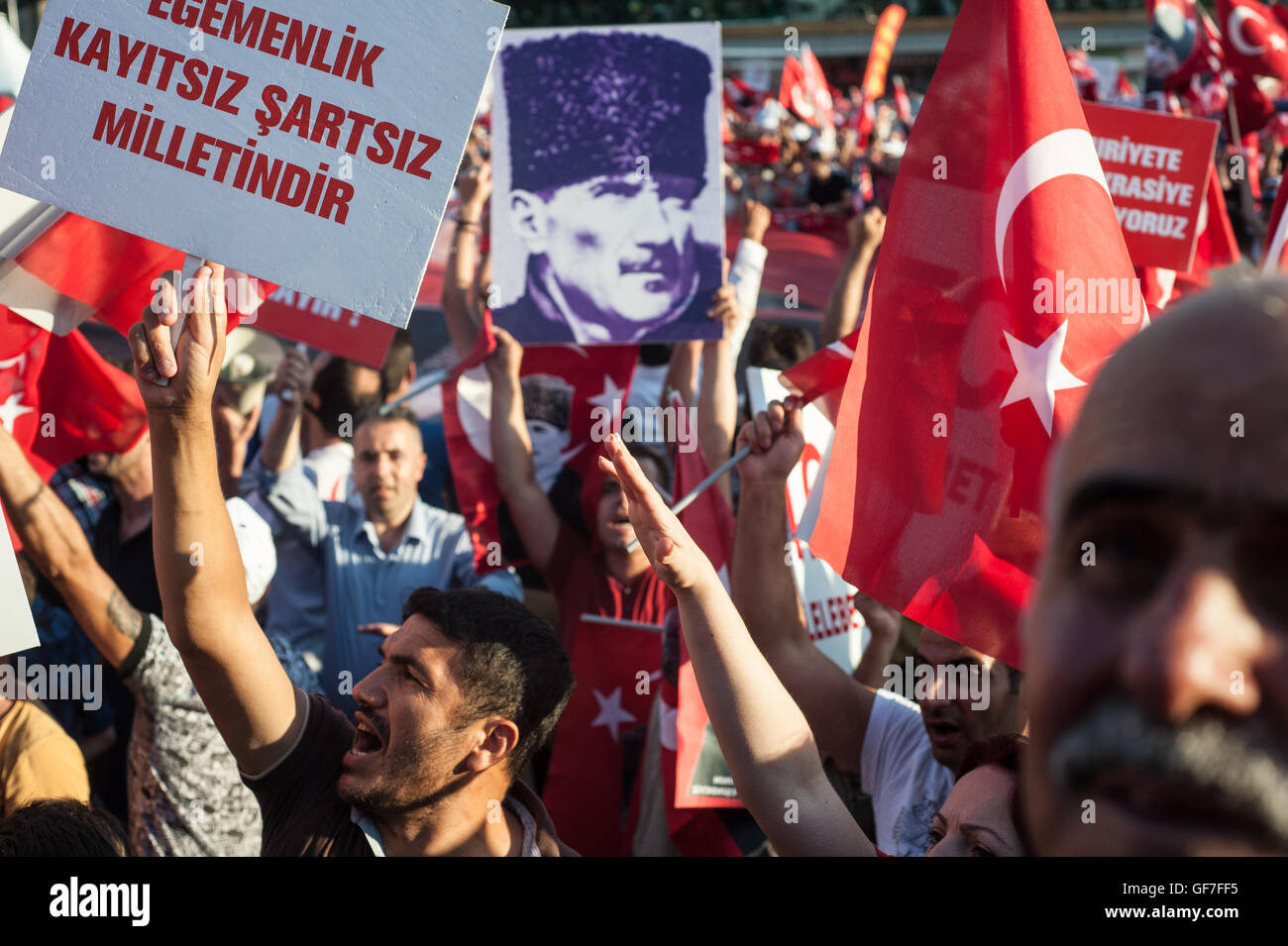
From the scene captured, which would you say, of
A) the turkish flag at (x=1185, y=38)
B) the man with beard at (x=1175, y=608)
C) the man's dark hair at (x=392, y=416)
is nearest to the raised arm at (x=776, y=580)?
the man's dark hair at (x=392, y=416)

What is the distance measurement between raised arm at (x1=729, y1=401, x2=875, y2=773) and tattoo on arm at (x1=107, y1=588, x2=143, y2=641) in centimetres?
130

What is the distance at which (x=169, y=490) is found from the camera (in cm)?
204

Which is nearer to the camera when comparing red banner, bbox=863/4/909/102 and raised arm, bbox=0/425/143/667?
raised arm, bbox=0/425/143/667

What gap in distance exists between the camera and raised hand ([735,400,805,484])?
280 centimetres

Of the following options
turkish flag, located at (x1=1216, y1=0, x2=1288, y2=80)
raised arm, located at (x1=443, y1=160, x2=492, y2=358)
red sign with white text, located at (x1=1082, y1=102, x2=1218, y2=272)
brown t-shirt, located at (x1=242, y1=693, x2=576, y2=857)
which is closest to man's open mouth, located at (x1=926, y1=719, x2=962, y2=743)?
brown t-shirt, located at (x1=242, y1=693, x2=576, y2=857)

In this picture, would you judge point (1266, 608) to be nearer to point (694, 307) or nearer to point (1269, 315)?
point (1269, 315)

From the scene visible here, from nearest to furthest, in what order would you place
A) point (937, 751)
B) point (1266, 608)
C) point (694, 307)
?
1. point (1266, 608)
2. point (937, 751)
3. point (694, 307)

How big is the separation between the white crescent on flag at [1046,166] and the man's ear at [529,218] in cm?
187

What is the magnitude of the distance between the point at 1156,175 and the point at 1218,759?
462 cm

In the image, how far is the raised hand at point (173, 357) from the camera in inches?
79.2

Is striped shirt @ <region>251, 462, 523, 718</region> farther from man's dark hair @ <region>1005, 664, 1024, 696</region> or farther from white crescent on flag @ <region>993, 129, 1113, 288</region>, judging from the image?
white crescent on flag @ <region>993, 129, 1113, 288</region>

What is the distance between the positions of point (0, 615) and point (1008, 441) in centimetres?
195
